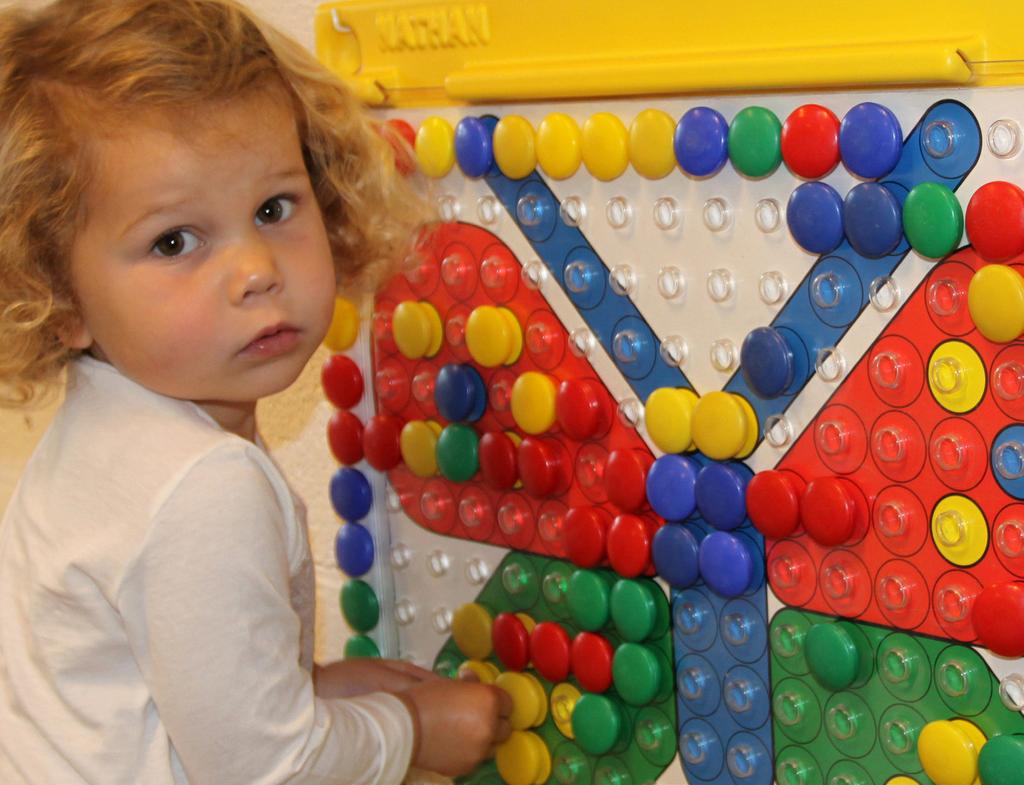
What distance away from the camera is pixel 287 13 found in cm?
97

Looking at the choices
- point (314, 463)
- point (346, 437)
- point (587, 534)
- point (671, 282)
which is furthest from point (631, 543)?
point (314, 463)

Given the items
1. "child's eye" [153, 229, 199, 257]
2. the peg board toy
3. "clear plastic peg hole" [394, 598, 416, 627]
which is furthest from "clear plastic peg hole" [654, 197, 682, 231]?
"clear plastic peg hole" [394, 598, 416, 627]

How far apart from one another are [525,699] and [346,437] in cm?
19

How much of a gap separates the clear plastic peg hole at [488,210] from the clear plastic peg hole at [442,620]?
0.24 meters

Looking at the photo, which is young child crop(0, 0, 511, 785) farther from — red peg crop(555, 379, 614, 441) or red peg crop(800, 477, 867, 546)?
red peg crop(800, 477, 867, 546)

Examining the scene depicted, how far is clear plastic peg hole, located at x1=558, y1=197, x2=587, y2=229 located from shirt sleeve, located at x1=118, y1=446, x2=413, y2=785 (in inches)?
7.7

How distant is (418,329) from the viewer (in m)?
0.78

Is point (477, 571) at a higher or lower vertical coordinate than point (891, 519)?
lower

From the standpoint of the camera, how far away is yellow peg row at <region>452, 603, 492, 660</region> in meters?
0.80

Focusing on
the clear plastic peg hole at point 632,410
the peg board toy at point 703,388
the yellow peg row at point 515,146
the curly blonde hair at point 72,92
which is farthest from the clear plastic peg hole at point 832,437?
the curly blonde hair at point 72,92

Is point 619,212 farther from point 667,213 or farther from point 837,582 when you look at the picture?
point 837,582

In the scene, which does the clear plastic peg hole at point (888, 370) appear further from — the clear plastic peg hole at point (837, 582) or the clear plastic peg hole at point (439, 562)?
the clear plastic peg hole at point (439, 562)

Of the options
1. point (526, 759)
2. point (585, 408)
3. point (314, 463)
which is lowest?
point (314, 463)

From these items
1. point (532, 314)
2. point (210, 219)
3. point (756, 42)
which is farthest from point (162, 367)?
point (756, 42)
